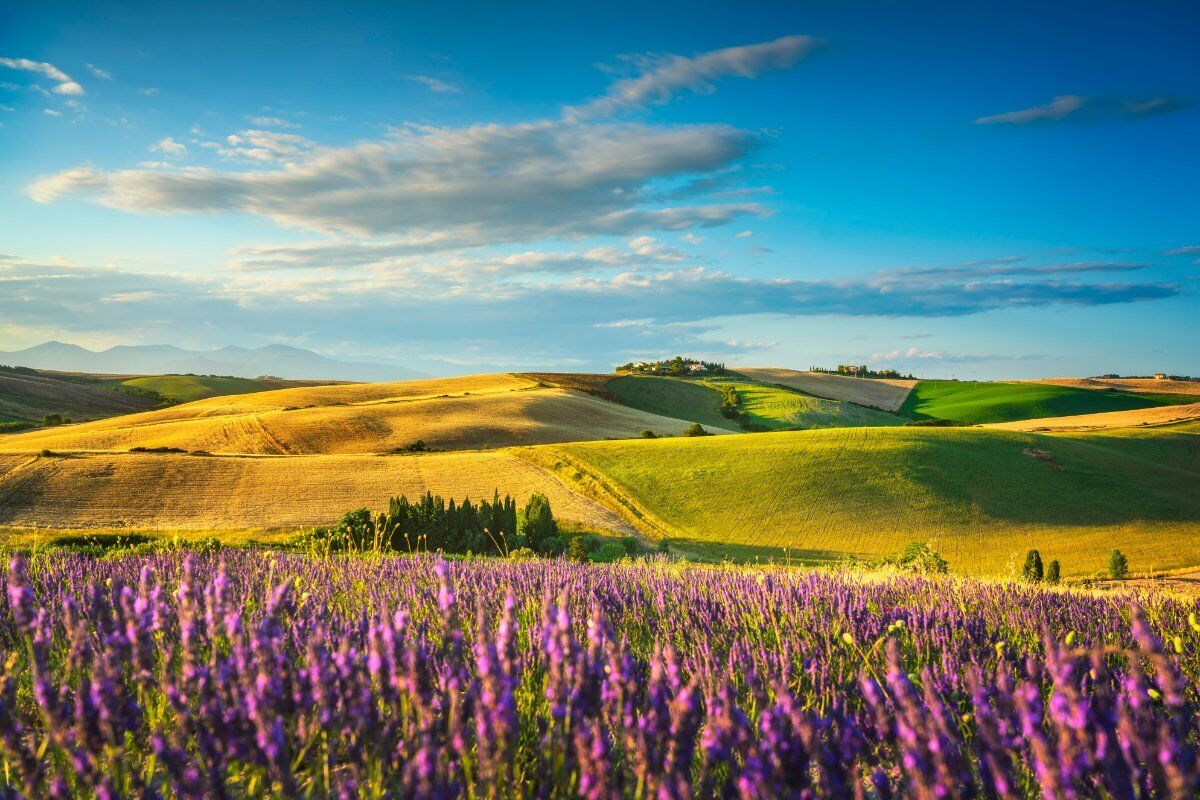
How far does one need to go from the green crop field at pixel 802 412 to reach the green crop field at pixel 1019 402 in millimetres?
10803

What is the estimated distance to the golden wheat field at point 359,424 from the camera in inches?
2488

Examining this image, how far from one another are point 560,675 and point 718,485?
45.0 meters

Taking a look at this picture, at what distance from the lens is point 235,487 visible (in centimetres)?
4506

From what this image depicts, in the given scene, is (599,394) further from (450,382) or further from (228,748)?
(228,748)

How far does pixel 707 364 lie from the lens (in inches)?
5300

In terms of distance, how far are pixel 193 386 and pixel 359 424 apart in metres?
77.2

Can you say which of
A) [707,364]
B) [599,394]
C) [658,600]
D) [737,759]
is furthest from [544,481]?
[707,364]

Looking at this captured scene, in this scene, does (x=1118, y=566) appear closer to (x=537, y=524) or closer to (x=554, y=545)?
(x=554, y=545)

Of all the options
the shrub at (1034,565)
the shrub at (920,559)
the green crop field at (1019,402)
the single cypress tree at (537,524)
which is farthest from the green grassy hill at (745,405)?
the shrub at (1034,565)

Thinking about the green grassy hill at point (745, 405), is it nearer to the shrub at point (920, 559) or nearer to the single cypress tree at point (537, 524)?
the shrub at point (920, 559)

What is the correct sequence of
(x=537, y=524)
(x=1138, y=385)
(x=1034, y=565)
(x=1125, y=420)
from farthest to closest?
(x=1138, y=385) → (x=1125, y=420) → (x=537, y=524) → (x=1034, y=565)

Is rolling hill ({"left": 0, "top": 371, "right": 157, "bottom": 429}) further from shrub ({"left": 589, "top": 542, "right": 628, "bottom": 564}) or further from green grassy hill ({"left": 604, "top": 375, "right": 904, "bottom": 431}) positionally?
shrub ({"left": 589, "top": 542, "right": 628, "bottom": 564})

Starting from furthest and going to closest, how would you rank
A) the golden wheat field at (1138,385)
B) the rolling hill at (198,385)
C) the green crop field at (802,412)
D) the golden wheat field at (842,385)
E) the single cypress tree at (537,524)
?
the rolling hill at (198,385) → the golden wheat field at (842,385) → the golden wheat field at (1138,385) → the green crop field at (802,412) → the single cypress tree at (537,524)

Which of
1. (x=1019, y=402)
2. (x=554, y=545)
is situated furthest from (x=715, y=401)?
(x=554, y=545)
